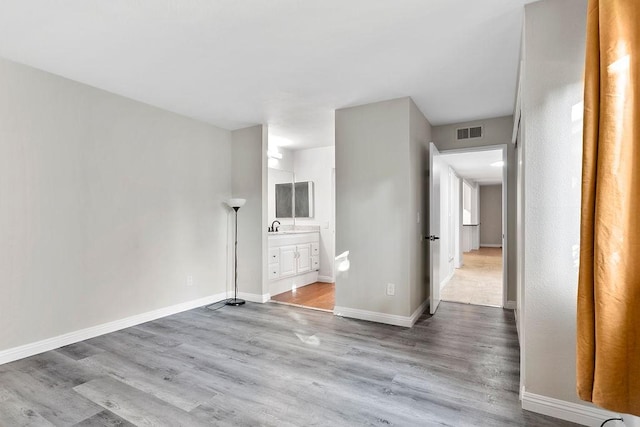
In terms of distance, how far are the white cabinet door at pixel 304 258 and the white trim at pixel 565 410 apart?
376cm

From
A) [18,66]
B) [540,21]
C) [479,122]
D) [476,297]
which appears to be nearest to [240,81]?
[18,66]

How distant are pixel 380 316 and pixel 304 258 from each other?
7.13ft

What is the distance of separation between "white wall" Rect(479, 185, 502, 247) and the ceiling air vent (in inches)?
373

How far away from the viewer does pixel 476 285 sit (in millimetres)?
5453

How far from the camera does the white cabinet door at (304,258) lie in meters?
5.36

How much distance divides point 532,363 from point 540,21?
2001mm

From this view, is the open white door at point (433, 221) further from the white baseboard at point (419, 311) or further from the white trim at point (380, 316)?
the white trim at point (380, 316)

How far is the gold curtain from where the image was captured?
3.92 ft

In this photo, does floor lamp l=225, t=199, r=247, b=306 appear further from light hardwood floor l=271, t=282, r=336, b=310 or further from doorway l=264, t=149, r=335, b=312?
doorway l=264, t=149, r=335, b=312

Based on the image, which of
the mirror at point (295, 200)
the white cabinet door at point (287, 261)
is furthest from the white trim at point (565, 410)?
the mirror at point (295, 200)

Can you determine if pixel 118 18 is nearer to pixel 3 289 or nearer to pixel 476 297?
pixel 3 289

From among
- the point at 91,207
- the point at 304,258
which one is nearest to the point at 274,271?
the point at 304,258

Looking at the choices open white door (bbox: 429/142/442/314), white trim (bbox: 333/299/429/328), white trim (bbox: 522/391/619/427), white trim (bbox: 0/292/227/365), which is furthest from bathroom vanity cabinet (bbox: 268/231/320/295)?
white trim (bbox: 522/391/619/427)

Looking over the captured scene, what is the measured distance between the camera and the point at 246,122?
14.3ft
